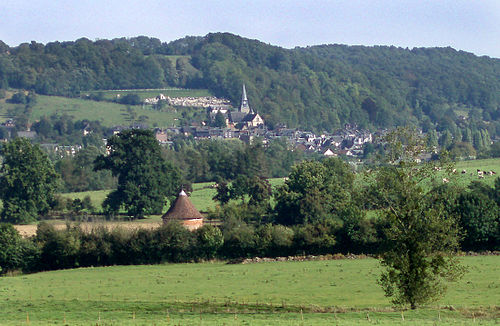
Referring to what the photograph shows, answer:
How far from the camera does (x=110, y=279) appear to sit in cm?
4728

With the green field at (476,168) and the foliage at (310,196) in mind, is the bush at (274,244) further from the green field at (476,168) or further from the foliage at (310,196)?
the green field at (476,168)

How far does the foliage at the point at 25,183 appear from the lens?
250 ft

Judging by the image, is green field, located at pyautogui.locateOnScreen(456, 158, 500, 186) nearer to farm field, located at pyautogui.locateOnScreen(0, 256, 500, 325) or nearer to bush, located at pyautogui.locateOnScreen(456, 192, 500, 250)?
bush, located at pyautogui.locateOnScreen(456, 192, 500, 250)

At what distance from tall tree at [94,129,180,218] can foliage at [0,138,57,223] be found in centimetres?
502

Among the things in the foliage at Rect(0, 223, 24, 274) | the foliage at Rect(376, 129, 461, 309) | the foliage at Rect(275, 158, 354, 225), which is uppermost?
the foliage at Rect(376, 129, 461, 309)

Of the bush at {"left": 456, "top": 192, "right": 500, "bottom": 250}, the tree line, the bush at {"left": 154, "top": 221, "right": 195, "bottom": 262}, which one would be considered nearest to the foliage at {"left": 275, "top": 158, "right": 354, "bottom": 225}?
the tree line

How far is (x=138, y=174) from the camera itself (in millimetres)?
80812

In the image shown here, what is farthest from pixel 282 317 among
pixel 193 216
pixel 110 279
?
pixel 193 216

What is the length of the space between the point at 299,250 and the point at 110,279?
1320 centimetres

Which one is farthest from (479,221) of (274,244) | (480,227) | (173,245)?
(173,245)

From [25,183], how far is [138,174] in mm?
9895

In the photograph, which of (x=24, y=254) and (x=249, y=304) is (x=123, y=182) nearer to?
(x=24, y=254)

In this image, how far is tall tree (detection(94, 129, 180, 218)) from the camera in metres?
79.4

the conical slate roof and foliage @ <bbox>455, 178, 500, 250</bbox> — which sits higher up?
foliage @ <bbox>455, 178, 500, 250</bbox>
